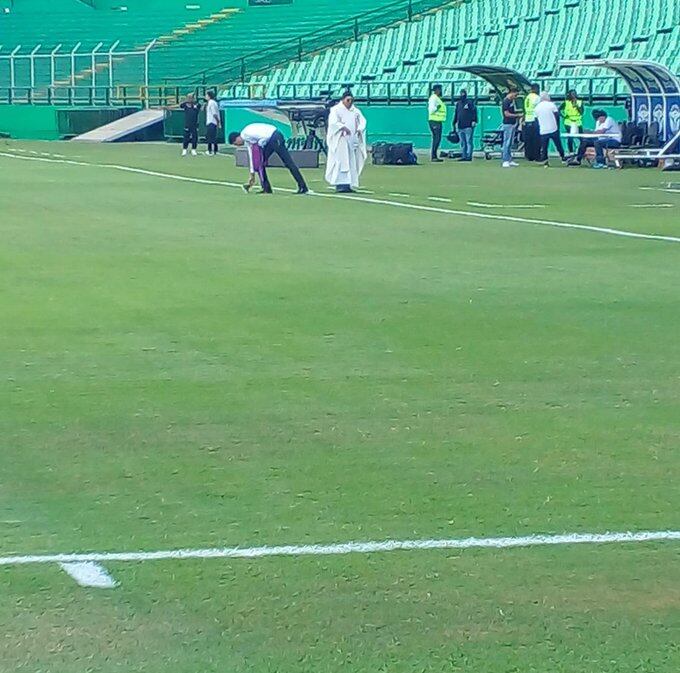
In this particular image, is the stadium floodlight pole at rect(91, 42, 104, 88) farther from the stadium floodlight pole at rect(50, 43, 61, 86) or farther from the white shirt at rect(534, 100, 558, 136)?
the white shirt at rect(534, 100, 558, 136)

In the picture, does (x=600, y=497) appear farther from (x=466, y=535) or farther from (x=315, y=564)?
(x=315, y=564)

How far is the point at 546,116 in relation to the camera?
36.4 m

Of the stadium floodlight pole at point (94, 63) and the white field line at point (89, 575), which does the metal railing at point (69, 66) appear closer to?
the stadium floodlight pole at point (94, 63)

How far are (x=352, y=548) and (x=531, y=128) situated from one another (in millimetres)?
32977

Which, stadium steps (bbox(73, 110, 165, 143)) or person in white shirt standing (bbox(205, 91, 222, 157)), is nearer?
person in white shirt standing (bbox(205, 91, 222, 157))

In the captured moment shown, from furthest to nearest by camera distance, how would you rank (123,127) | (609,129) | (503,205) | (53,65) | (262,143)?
1. (53,65)
2. (123,127)
3. (609,129)
4. (262,143)
5. (503,205)

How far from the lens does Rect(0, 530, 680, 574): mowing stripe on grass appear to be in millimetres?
5641

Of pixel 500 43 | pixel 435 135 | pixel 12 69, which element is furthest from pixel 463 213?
pixel 12 69

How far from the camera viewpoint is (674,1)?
42.4 metres

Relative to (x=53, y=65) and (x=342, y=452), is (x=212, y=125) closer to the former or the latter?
(x=53, y=65)

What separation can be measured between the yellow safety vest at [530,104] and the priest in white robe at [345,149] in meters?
10.9

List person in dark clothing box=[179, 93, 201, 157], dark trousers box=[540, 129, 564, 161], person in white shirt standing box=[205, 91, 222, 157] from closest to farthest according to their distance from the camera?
dark trousers box=[540, 129, 564, 161], person in dark clothing box=[179, 93, 201, 157], person in white shirt standing box=[205, 91, 222, 157]

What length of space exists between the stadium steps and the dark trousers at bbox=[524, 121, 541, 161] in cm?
1961

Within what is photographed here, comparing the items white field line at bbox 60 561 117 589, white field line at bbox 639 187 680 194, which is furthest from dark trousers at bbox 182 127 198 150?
white field line at bbox 60 561 117 589
